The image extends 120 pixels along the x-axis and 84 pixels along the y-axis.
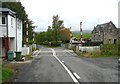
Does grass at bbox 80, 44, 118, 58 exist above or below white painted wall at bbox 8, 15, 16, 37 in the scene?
below

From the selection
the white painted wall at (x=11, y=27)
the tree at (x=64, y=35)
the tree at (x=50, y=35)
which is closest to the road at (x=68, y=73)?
the white painted wall at (x=11, y=27)

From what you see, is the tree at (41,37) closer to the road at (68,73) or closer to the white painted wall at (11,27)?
the white painted wall at (11,27)

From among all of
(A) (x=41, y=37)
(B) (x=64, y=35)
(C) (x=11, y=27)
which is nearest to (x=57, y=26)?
(B) (x=64, y=35)

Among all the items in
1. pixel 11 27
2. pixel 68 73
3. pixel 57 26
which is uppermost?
pixel 57 26

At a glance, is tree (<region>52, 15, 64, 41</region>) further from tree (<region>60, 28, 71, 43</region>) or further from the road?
the road

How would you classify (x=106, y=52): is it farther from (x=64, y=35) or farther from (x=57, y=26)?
(x=64, y=35)

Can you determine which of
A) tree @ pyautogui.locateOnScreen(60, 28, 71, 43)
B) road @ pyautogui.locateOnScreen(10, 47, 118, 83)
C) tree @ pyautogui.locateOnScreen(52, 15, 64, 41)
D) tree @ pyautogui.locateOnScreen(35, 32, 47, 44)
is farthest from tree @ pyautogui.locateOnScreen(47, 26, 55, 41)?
road @ pyautogui.locateOnScreen(10, 47, 118, 83)

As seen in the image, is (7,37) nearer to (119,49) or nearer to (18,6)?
(119,49)

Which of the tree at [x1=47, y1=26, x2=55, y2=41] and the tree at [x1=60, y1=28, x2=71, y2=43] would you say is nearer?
the tree at [x1=47, y1=26, x2=55, y2=41]

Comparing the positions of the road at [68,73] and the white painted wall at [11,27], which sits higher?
the white painted wall at [11,27]

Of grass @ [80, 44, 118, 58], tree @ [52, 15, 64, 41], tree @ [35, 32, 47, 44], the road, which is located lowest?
the road

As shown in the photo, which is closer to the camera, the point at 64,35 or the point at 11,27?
the point at 11,27

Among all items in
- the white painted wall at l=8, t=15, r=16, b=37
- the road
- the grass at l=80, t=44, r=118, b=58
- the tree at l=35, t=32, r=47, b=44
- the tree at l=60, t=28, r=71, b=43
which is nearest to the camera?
the road

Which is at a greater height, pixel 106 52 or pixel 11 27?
pixel 11 27
